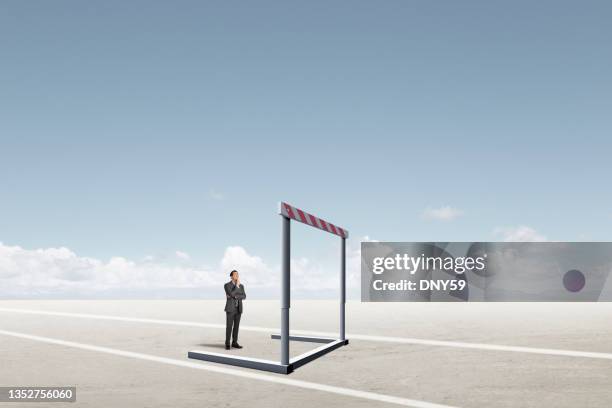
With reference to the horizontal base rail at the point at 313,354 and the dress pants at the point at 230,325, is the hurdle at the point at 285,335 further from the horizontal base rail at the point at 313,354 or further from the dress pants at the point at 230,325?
the dress pants at the point at 230,325

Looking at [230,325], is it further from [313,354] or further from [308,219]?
[308,219]

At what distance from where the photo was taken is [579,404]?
7805 mm

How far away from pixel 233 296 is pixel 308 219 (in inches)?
92.8

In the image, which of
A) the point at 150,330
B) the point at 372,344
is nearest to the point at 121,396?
the point at 372,344

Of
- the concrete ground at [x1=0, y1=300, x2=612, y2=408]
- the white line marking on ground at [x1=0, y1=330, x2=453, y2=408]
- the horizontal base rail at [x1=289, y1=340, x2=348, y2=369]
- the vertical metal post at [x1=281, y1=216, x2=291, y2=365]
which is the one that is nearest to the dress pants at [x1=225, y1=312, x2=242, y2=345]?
the concrete ground at [x1=0, y1=300, x2=612, y2=408]

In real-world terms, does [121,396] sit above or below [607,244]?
below

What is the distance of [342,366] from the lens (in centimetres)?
1058

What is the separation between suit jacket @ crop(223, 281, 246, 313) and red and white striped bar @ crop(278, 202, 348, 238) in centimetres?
210

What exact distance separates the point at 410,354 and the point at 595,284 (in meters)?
23.7

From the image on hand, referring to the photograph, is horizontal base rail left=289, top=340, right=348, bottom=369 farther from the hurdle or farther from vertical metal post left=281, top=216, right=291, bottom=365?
vertical metal post left=281, top=216, right=291, bottom=365

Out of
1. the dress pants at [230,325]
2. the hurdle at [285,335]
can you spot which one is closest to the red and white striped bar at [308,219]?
the hurdle at [285,335]

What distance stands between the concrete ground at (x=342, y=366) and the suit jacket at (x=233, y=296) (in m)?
0.83

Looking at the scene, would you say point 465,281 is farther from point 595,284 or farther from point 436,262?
point 595,284

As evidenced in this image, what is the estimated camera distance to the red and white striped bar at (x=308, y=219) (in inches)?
416
